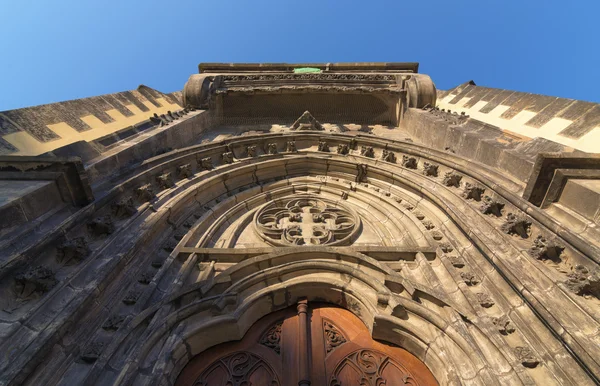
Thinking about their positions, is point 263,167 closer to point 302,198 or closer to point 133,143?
point 302,198

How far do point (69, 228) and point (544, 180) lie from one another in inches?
256

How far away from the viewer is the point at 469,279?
4.84 meters

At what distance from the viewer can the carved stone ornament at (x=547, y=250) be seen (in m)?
4.20

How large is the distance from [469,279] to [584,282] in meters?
1.35

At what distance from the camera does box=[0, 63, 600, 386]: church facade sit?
12.5 ft

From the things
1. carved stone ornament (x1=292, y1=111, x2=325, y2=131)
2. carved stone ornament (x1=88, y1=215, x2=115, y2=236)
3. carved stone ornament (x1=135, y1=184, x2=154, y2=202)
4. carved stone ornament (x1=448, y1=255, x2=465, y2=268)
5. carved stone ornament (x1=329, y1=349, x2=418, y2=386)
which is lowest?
carved stone ornament (x1=329, y1=349, x2=418, y2=386)

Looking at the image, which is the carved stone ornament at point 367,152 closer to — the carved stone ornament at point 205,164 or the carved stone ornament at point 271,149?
the carved stone ornament at point 271,149

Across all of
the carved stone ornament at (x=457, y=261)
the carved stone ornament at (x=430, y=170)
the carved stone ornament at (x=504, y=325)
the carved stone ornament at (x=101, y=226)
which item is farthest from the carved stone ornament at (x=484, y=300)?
the carved stone ornament at (x=101, y=226)

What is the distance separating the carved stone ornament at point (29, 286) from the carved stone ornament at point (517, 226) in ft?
19.2

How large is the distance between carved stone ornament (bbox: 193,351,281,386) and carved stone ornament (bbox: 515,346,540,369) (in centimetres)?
281

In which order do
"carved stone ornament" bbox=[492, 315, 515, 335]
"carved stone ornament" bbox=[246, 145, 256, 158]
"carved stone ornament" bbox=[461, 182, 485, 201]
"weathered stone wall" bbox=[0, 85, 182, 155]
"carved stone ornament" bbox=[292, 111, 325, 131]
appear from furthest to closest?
"carved stone ornament" bbox=[292, 111, 325, 131] < "carved stone ornament" bbox=[246, 145, 256, 158] < "weathered stone wall" bbox=[0, 85, 182, 155] < "carved stone ornament" bbox=[461, 182, 485, 201] < "carved stone ornament" bbox=[492, 315, 515, 335]

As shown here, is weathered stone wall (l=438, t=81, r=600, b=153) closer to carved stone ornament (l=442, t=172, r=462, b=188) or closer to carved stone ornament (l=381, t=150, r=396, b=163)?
carved stone ornament (l=442, t=172, r=462, b=188)

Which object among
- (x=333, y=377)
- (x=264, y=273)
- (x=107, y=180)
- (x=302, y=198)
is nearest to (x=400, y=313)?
(x=333, y=377)

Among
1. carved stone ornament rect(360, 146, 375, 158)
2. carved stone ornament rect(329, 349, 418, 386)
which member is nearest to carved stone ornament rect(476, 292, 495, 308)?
carved stone ornament rect(329, 349, 418, 386)
